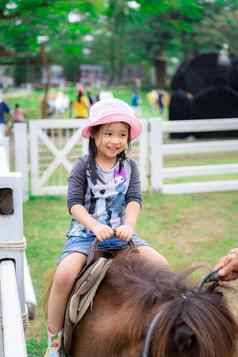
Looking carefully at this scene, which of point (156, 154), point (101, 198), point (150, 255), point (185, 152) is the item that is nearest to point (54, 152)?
point (156, 154)

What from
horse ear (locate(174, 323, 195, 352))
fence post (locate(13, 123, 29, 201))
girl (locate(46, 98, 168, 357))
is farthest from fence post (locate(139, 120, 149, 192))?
horse ear (locate(174, 323, 195, 352))

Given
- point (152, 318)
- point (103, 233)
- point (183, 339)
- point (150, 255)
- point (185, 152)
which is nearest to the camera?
point (183, 339)

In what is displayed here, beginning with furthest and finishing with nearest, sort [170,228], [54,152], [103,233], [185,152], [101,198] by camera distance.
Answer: [185,152]
[54,152]
[170,228]
[101,198]
[103,233]

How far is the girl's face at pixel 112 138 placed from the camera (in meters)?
2.51

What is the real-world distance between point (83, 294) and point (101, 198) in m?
0.56

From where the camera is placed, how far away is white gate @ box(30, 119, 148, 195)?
9.11 metres

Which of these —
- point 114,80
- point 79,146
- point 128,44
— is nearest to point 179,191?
point 79,146

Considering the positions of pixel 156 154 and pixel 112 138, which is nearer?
pixel 112 138

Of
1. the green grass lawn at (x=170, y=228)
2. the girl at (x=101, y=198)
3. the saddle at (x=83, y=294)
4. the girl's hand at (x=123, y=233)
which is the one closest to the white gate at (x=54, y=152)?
the green grass lawn at (x=170, y=228)

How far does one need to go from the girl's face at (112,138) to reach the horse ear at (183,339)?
1.07 metres

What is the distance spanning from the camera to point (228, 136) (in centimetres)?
1939

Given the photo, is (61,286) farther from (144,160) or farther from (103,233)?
(144,160)

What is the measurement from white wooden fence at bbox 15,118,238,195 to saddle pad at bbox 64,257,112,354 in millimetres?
6829

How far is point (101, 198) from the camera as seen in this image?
2607 mm
